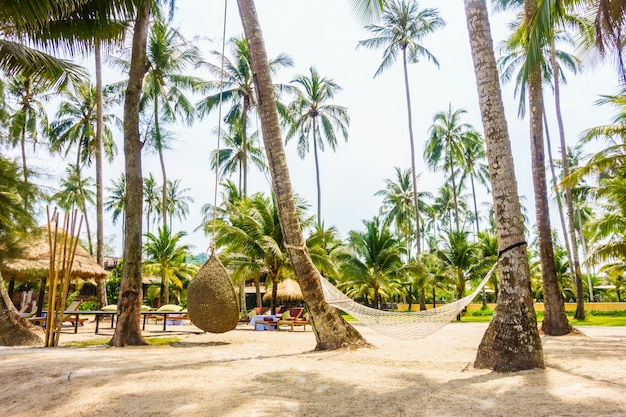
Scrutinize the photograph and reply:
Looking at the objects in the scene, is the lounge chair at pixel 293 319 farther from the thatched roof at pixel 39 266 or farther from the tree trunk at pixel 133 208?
the thatched roof at pixel 39 266

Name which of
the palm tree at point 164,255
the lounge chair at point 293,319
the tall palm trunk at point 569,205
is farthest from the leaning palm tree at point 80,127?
the tall palm trunk at point 569,205

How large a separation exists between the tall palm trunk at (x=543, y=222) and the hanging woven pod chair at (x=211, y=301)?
5237 millimetres

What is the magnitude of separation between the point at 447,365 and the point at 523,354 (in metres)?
0.95

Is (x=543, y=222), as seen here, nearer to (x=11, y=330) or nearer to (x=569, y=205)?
(x=569, y=205)

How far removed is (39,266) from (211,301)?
20.0ft

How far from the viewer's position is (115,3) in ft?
20.6

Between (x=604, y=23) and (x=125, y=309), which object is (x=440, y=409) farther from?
(x=125, y=309)

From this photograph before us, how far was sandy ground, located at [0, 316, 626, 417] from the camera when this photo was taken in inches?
108

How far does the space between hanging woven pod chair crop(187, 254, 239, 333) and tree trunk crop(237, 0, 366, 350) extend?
57.9 inches

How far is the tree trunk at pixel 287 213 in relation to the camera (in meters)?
5.48

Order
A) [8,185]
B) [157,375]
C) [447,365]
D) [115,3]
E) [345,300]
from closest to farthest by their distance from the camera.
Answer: [157,375]
[447,365]
[345,300]
[115,3]
[8,185]

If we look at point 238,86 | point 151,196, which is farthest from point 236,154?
point 151,196

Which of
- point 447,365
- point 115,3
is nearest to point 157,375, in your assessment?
point 447,365

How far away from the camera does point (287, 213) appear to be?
562 cm
